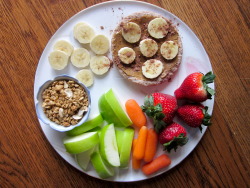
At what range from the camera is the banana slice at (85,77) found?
1817 mm

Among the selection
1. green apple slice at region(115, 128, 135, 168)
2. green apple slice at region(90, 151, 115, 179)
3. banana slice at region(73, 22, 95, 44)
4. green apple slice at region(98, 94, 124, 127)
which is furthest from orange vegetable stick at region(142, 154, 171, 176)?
banana slice at region(73, 22, 95, 44)

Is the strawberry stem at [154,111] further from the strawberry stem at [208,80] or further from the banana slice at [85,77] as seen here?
the banana slice at [85,77]

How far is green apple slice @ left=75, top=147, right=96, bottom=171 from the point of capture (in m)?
1.77

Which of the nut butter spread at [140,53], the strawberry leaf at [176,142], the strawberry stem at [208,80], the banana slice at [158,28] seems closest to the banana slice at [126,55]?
the nut butter spread at [140,53]

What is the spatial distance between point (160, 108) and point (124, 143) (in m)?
0.36

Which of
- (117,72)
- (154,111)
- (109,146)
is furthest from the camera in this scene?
(117,72)

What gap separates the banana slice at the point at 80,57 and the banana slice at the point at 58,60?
0.17 ft

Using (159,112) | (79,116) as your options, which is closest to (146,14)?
(159,112)

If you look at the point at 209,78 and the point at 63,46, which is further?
the point at 63,46

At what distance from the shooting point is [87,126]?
70.0 inches

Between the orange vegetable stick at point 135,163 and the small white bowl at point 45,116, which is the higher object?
the small white bowl at point 45,116

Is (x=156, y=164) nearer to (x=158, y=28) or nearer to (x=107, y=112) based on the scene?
(x=107, y=112)

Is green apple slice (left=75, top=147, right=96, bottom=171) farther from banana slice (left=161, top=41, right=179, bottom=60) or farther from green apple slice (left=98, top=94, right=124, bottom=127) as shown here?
banana slice (left=161, top=41, right=179, bottom=60)

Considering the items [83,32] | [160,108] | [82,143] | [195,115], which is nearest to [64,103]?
[82,143]
